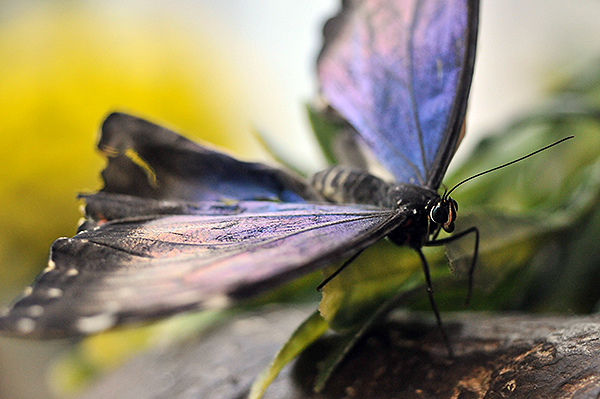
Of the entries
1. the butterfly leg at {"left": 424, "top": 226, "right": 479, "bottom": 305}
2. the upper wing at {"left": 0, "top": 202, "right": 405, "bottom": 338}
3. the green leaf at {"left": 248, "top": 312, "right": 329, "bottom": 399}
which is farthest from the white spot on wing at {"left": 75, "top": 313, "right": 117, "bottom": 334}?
the butterfly leg at {"left": 424, "top": 226, "right": 479, "bottom": 305}

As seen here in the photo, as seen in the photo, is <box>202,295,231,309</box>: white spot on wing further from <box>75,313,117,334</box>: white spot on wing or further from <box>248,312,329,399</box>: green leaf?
<box>248,312,329,399</box>: green leaf

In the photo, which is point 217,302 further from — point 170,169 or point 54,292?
point 170,169

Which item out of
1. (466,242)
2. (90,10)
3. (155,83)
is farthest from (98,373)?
(90,10)

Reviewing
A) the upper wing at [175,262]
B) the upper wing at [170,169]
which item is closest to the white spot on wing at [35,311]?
the upper wing at [175,262]

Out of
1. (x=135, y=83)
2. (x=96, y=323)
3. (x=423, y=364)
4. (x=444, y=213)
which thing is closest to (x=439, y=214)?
(x=444, y=213)

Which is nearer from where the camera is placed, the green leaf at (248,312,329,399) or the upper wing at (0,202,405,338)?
the upper wing at (0,202,405,338)

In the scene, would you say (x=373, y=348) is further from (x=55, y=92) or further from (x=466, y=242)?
(x=55, y=92)

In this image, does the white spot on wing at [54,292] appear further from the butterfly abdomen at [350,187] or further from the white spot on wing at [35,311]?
the butterfly abdomen at [350,187]
